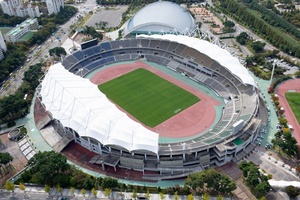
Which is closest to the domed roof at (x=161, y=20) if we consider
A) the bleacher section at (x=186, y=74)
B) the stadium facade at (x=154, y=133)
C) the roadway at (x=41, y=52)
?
the bleacher section at (x=186, y=74)

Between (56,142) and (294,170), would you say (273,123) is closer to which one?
(294,170)

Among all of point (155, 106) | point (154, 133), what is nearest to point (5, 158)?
point (154, 133)

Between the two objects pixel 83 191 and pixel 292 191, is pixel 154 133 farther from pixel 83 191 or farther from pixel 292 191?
pixel 292 191

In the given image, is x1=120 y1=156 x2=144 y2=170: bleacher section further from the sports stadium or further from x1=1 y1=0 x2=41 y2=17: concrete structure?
x1=1 y1=0 x2=41 y2=17: concrete structure

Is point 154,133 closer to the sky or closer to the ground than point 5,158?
closer to the sky

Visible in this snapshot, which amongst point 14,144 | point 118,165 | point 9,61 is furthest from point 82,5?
point 118,165

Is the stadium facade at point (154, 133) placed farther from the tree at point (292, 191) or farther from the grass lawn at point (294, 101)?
the tree at point (292, 191)

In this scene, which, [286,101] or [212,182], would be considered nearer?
[212,182]
